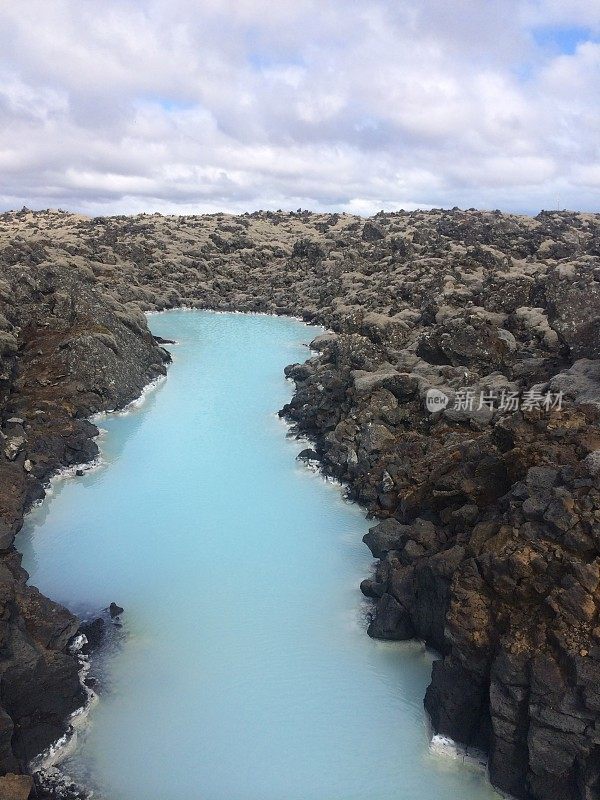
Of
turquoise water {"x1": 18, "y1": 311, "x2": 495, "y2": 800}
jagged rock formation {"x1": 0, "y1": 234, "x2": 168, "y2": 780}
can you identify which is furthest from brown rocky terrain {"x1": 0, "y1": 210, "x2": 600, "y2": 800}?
turquoise water {"x1": 18, "y1": 311, "x2": 495, "y2": 800}

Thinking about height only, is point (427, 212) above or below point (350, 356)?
above

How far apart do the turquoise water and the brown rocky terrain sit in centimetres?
102

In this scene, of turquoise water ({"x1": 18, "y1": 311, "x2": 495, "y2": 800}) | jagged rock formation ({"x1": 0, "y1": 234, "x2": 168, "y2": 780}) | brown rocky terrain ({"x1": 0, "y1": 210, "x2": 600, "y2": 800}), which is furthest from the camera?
jagged rock formation ({"x1": 0, "y1": 234, "x2": 168, "y2": 780})

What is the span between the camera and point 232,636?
51.8ft

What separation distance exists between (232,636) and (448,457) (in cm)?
985

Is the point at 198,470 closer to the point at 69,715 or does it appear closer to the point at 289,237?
the point at 69,715

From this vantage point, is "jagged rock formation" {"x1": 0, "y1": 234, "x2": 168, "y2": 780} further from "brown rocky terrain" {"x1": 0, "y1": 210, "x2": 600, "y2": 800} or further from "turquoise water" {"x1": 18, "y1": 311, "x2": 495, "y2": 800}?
"turquoise water" {"x1": 18, "y1": 311, "x2": 495, "y2": 800}

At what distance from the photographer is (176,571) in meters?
18.6

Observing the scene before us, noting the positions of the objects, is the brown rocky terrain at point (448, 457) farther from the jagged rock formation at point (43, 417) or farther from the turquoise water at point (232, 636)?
the turquoise water at point (232, 636)

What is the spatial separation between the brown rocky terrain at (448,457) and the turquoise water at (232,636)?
1.02m

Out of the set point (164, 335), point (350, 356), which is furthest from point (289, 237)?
point (350, 356)

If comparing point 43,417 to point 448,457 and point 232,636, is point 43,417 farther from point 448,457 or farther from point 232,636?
point 448,457

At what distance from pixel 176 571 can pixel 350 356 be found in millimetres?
19645

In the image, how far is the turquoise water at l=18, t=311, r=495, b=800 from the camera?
1217 cm
